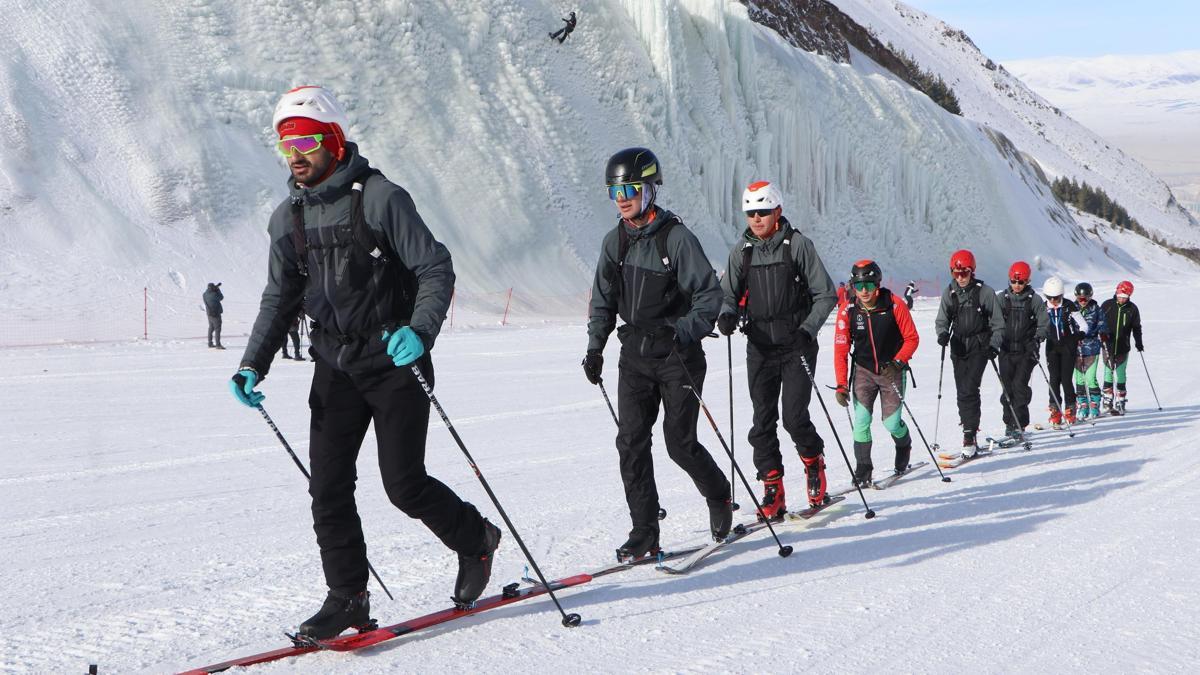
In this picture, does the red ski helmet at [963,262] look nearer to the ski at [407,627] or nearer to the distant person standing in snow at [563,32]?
the ski at [407,627]

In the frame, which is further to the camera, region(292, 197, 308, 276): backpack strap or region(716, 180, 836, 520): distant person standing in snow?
region(716, 180, 836, 520): distant person standing in snow

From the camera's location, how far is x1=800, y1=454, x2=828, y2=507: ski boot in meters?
7.16

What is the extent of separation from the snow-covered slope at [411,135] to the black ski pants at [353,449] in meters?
20.3

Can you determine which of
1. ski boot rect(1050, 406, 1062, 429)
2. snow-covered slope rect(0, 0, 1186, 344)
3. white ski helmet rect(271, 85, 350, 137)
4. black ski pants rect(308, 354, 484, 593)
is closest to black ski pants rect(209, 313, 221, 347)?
snow-covered slope rect(0, 0, 1186, 344)

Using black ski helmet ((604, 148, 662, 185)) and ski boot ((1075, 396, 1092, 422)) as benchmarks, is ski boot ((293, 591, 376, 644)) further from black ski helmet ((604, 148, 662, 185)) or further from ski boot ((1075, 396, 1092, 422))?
ski boot ((1075, 396, 1092, 422))

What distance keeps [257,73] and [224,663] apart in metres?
32.0

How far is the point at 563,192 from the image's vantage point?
3681cm

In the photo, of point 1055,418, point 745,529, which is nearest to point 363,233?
point 745,529

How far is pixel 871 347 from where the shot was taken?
838cm

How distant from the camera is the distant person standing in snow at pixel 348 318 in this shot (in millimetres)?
4047

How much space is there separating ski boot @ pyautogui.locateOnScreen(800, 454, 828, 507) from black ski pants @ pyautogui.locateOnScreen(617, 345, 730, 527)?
1.68 metres

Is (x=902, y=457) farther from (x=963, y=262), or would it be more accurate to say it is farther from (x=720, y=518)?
(x=720, y=518)

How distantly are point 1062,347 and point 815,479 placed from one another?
715 centimetres

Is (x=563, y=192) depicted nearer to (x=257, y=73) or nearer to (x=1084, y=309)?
(x=257, y=73)
